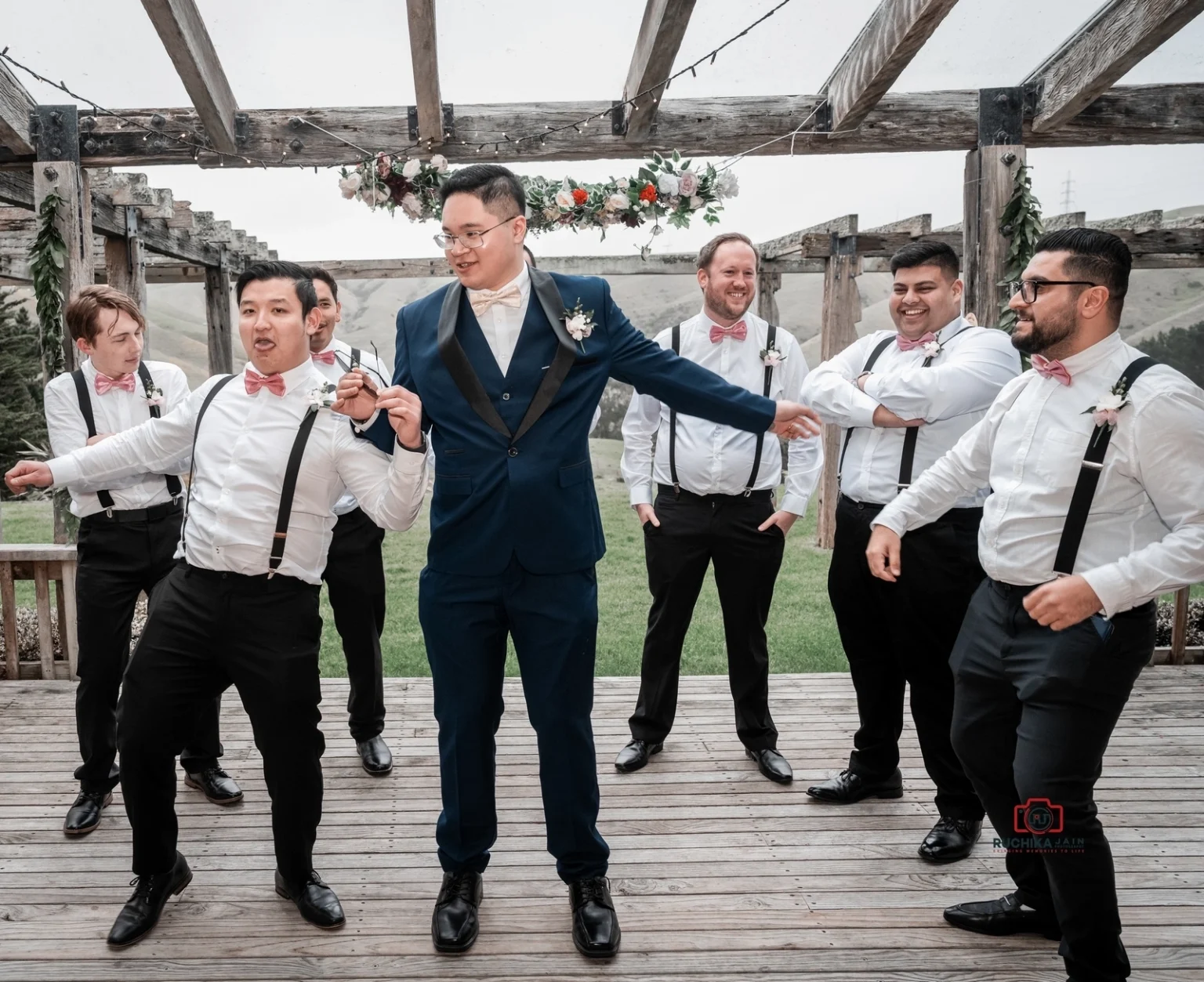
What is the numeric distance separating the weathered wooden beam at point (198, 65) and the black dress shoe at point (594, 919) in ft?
13.1

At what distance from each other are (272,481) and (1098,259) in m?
2.22

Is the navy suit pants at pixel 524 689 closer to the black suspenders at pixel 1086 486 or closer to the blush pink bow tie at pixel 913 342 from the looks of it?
the black suspenders at pixel 1086 486

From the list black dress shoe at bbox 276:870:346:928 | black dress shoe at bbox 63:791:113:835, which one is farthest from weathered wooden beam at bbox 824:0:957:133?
black dress shoe at bbox 63:791:113:835

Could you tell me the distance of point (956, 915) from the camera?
2850 millimetres

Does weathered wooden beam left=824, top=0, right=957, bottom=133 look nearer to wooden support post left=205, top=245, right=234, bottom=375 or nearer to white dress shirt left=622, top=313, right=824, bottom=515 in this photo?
white dress shirt left=622, top=313, right=824, bottom=515

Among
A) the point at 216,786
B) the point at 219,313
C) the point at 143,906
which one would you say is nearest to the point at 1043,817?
the point at 143,906

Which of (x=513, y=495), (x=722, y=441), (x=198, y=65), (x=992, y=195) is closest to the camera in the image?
(x=513, y=495)

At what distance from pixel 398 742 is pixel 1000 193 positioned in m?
3.98

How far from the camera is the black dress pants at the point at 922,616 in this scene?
323 cm

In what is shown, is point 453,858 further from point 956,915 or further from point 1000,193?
point 1000,193

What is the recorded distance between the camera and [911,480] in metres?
3.35

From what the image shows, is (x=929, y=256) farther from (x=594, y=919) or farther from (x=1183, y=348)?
(x=1183, y=348)

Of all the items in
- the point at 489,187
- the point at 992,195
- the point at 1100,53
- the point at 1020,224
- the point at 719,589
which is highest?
the point at 1100,53

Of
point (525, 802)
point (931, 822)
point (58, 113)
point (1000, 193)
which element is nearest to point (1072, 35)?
point (1000, 193)
